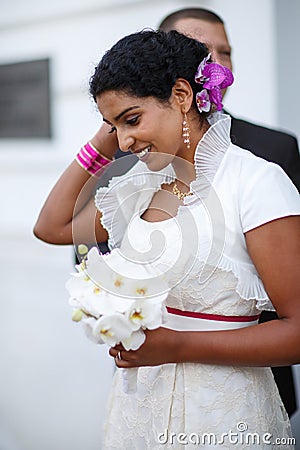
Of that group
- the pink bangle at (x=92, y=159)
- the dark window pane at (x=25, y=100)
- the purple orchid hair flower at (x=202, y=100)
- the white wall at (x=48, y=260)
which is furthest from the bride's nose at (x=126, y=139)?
the dark window pane at (x=25, y=100)

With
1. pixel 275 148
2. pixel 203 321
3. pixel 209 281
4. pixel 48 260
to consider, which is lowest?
pixel 48 260

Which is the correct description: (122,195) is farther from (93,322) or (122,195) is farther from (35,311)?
(35,311)

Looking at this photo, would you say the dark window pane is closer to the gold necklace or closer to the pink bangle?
the pink bangle

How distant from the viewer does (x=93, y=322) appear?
1546 mm

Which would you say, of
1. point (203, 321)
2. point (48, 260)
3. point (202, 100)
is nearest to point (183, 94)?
point (202, 100)

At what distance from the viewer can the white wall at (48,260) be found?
161 inches

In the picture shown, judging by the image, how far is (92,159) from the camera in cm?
223

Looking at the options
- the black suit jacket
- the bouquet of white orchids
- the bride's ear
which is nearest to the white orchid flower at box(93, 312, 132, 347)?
the bouquet of white orchids

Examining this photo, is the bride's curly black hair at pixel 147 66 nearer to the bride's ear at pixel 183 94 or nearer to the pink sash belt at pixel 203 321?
the bride's ear at pixel 183 94

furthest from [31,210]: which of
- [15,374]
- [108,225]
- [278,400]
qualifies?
[278,400]

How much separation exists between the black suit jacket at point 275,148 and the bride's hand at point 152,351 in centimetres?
76

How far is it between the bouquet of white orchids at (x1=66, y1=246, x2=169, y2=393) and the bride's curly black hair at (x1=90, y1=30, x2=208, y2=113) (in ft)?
1.40

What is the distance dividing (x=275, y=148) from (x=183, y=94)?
0.80 m

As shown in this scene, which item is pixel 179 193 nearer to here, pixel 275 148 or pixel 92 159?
pixel 92 159
